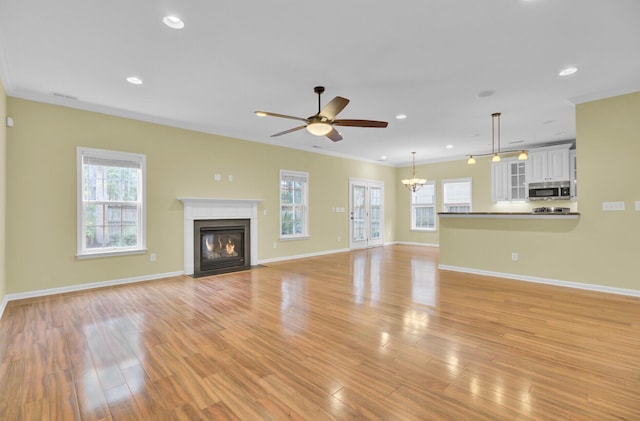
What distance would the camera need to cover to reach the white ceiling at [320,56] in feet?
7.96

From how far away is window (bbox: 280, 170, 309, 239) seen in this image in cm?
704

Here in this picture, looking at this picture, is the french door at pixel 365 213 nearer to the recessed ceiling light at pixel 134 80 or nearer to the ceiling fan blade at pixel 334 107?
the ceiling fan blade at pixel 334 107

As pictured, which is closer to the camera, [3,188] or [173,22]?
[173,22]

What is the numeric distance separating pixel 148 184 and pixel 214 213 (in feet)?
4.05

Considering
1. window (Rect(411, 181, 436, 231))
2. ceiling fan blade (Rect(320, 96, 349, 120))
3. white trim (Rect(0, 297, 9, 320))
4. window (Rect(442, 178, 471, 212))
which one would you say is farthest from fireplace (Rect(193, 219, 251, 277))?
window (Rect(442, 178, 471, 212))

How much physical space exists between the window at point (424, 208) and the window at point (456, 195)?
35cm

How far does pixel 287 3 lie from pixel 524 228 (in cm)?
494

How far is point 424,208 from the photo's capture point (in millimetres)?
9703

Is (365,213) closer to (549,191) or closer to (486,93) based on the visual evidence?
(549,191)

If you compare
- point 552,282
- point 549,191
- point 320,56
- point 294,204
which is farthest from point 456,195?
point 320,56

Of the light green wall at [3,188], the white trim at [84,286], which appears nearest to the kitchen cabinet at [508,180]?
the white trim at [84,286]

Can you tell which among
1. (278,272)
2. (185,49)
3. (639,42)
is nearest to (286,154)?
(278,272)

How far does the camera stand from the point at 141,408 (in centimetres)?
179

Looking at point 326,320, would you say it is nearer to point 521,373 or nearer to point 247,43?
point 521,373
